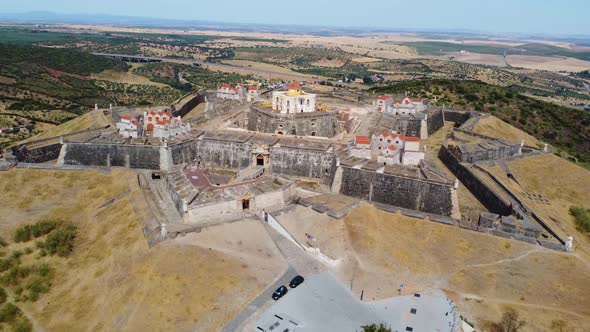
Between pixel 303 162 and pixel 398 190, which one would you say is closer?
pixel 398 190

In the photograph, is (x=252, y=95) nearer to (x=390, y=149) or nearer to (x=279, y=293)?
(x=390, y=149)

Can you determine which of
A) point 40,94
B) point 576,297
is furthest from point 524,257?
point 40,94

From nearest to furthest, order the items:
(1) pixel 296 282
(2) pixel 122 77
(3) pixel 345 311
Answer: (3) pixel 345 311
(1) pixel 296 282
(2) pixel 122 77

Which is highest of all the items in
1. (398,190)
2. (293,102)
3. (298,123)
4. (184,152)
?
(293,102)

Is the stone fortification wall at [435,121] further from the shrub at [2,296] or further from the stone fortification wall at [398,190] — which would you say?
the shrub at [2,296]

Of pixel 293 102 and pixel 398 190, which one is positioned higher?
pixel 293 102

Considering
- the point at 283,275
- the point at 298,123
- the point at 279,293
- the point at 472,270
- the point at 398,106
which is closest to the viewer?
the point at 279,293

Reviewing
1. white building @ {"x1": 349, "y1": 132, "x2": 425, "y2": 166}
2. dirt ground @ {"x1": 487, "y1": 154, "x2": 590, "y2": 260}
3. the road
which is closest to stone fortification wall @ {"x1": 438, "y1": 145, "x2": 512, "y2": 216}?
dirt ground @ {"x1": 487, "y1": 154, "x2": 590, "y2": 260}

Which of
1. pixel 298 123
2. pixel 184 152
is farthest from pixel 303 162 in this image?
pixel 184 152
